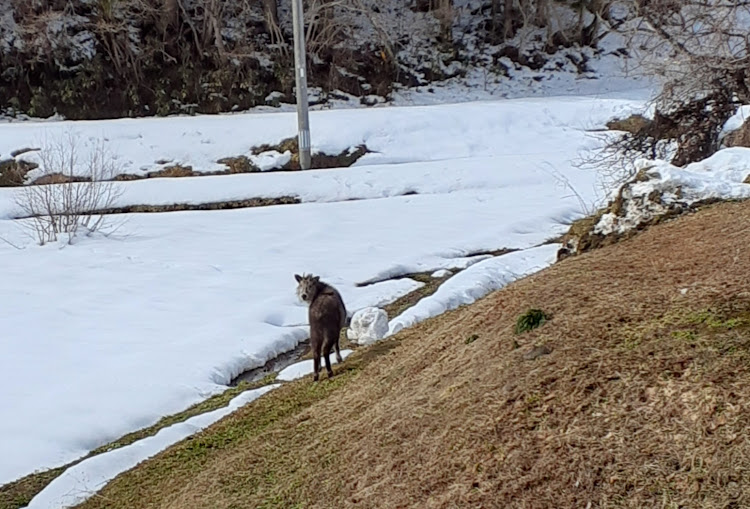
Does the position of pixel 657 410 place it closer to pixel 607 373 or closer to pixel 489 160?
pixel 607 373

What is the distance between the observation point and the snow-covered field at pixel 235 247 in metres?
8.95

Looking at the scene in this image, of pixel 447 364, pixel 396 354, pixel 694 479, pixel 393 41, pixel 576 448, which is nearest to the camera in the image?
pixel 694 479

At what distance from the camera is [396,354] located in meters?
6.15

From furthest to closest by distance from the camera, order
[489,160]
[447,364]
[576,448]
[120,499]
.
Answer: [489,160] < [120,499] < [447,364] < [576,448]

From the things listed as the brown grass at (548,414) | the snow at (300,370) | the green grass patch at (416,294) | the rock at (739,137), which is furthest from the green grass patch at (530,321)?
the rock at (739,137)

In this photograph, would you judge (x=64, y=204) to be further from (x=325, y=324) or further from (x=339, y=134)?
(x=325, y=324)

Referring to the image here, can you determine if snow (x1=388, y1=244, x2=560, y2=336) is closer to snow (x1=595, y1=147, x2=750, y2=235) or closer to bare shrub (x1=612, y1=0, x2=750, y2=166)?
bare shrub (x1=612, y1=0, x2=750, y2=166)

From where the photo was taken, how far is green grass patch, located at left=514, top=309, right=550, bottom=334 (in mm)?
4621

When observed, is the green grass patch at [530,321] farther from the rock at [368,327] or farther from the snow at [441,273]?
the snow at [441,273]

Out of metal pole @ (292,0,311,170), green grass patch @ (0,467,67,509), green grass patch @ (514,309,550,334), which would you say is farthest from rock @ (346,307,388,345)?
metal pole @ (292,0,311,170)

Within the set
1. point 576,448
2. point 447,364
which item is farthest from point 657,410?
point 447,364

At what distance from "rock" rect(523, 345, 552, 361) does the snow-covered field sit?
481cm

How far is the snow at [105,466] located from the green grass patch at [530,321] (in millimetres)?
3398

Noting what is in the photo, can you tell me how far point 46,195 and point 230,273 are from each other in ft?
16.8
